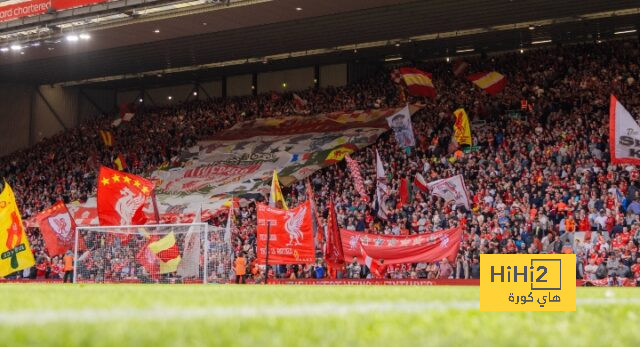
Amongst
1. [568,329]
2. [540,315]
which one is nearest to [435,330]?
[568,329]

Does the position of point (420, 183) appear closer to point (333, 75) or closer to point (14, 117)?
point (333, 75)

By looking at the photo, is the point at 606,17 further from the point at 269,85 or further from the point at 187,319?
the point at 187,319

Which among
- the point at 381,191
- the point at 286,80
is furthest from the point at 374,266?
the point at 286,80

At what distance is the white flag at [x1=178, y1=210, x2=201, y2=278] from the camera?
81.3 ft

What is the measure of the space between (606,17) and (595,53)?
2.08m

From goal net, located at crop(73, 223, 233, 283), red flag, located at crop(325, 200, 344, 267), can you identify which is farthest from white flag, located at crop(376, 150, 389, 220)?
goal net, located at crop(73, 223, 233, 283)

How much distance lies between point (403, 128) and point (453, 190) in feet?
22.1

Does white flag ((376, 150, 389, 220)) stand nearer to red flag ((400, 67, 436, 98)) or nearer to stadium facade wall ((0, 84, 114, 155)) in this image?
red flag ((400, 67, 436, 98))

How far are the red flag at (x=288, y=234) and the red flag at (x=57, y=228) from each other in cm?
885

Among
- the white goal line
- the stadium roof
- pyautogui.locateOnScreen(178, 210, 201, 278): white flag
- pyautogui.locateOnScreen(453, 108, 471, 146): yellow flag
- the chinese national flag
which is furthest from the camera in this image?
the stadium roof

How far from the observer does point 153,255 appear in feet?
81.9

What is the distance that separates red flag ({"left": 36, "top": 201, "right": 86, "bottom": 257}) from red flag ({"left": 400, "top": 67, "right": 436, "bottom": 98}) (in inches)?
627

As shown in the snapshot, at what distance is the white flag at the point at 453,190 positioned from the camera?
29.8 meters

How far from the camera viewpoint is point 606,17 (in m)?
37.5
